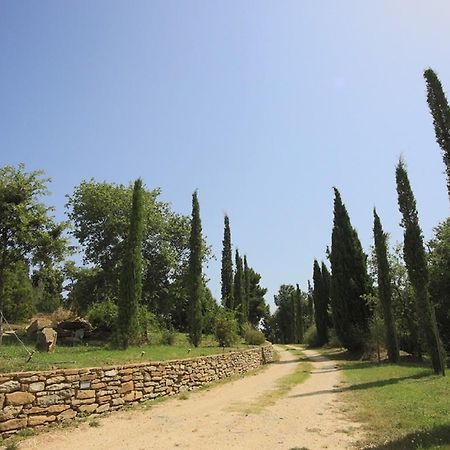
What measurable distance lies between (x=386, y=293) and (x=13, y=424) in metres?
21.0

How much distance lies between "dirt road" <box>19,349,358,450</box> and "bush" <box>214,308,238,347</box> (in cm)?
1129

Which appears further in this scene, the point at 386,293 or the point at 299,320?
the point at 299,320

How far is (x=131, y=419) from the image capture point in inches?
363

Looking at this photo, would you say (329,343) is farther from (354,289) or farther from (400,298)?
(400,298)

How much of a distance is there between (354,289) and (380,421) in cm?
2379

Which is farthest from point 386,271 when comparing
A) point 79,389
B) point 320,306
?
point 320,306

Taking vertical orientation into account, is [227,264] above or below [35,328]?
above

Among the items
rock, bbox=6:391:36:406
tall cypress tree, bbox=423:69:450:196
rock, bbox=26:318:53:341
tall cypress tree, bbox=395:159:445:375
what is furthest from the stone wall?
rock, bbox=26:318:53:341

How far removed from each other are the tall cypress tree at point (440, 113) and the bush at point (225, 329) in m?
16.2

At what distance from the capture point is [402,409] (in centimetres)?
960

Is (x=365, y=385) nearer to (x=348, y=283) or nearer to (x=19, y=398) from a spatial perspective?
(x=19, y=398)

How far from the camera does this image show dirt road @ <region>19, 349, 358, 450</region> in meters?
7.14

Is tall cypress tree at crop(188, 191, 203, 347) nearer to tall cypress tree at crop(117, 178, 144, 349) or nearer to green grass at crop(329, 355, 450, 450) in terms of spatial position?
tall cypress tree at crop(117, 178, 144, 349)

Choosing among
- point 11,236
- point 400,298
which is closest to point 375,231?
point 400,298
